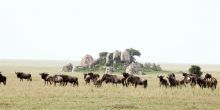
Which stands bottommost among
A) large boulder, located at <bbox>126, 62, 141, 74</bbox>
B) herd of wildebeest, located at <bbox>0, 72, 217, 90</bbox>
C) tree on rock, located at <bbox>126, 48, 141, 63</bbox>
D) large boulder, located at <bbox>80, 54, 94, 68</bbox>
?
herd of wildebeest, located at <bbox>0, 72, 217, 90</bbox>

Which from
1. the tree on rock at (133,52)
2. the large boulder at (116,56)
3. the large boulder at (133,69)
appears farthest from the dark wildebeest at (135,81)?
the tree on rock at (133,52)

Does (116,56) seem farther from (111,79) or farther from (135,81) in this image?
(135,81)

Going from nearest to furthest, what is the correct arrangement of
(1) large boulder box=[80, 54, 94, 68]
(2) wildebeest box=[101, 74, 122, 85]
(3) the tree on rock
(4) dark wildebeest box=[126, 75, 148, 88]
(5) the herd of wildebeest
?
(5) the herd of wildebeest < (4) dark wildebeest box=[126, 75, 148, 88] < (2) wildebeest box=[101, 74, 122, 85] < (1) large boulder box=[80, 54, 94, 68] < (3) the tree on rock

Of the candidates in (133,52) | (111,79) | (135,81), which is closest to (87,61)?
(133,52)

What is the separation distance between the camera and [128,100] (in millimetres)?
30734

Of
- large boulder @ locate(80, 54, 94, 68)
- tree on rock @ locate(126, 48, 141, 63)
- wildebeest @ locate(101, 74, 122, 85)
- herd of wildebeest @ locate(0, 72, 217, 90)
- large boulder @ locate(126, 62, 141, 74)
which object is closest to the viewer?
herd of wildebeest @ locate(0, 72, 217, 90)

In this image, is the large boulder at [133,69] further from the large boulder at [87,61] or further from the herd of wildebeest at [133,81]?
the herd of wildebeest at [133,81]

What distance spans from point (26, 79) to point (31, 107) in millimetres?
30845

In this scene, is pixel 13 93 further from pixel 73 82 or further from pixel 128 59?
pixel 128 59

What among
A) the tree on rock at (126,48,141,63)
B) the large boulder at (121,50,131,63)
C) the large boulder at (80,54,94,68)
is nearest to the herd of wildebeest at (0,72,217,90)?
the large boulder at (121,50,131,63)

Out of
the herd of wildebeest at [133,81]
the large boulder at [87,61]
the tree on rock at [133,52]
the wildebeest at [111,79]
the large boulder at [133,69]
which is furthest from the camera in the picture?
the tree on rock at [133,52]

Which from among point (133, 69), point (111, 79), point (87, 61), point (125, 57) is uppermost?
point (125, 57)

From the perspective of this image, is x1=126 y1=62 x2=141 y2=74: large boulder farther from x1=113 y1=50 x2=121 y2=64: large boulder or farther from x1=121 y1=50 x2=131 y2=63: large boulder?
x1=113 y1=50 x2=121 y2=64: large boulder

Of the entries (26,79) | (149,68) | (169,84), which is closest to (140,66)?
(149,68)
